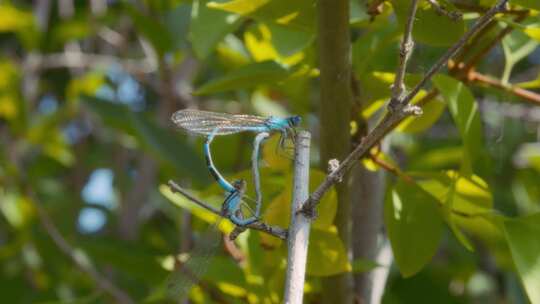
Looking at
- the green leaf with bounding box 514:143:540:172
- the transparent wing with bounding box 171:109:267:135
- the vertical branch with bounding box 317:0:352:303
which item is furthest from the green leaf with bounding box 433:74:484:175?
the green leaf with bounding box 514:143:540:172

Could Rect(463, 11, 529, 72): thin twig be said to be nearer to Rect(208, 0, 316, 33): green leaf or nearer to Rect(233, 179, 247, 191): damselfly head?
Rect(208, 0, 316, 33): green leaf

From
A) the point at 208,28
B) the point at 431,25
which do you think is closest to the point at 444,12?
the point at 431,25

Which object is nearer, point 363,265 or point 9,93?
point 363,265

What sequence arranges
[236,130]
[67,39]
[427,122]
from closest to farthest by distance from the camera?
1. [236,130]
2. [427,122]
3. [67,39]

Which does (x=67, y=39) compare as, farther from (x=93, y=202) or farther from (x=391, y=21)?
(x=391, y=21)

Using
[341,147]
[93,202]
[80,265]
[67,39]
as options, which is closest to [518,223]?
[341,147]

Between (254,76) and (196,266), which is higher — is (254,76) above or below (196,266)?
above

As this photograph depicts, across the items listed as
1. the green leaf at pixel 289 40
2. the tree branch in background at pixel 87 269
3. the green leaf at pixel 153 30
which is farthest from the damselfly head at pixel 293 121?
the green leaf at pixel 153 30

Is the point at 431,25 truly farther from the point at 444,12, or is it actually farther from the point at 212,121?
the point at 212,121
